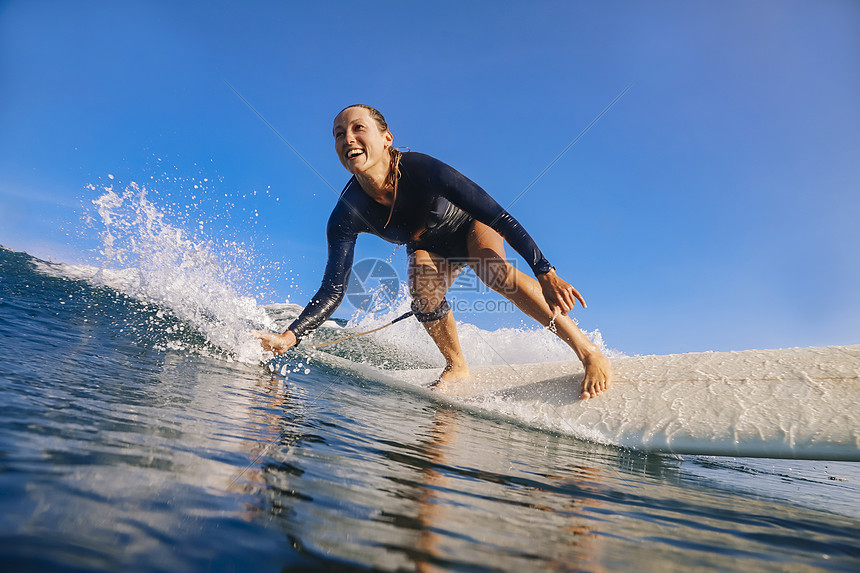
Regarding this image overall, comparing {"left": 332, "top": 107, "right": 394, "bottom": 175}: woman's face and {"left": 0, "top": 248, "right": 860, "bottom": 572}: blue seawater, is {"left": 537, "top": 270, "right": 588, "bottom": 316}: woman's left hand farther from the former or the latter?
{"left": 332, "top": 107, "right": 394, "bottom": 175}: woman's face

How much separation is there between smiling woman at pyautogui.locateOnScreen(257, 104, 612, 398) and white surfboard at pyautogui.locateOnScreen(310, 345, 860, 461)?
0.21 metres

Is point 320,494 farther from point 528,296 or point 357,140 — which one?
point 528,296

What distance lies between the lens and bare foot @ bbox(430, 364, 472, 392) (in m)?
3.64

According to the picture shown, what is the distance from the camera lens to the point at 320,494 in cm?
83

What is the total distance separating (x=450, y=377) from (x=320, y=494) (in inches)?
116

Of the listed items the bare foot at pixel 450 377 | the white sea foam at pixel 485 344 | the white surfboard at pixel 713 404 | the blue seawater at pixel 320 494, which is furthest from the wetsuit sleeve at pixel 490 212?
the white sea foam at pixel 485 344

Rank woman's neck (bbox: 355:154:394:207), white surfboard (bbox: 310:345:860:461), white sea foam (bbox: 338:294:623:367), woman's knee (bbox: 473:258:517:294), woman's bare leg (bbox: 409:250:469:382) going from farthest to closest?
white sea foam (bbox: 338:294:623:367) → woman's bare leg (bbox: 409:250:469:382) → woman's knee (bbox: 473:258:517:294) → woman's neck (bbox: 355:154:394:207) → white surfboard (bbox: 310:345:860:461)

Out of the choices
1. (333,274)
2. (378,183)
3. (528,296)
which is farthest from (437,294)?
(378,183)

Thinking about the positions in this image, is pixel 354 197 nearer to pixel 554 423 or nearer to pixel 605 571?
pixel 554 423

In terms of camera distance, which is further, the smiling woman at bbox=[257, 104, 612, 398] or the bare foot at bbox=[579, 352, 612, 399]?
the bare foot at bbox=[579, 352, 612, 399]

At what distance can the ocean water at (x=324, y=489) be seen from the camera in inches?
23.3

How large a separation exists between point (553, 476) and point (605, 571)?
Answer: 722mm

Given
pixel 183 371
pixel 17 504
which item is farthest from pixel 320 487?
pixel 183 371

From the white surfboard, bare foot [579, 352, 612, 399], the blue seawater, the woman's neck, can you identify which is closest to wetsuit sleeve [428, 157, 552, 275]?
the woman's neck
